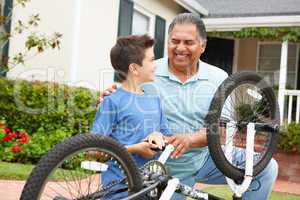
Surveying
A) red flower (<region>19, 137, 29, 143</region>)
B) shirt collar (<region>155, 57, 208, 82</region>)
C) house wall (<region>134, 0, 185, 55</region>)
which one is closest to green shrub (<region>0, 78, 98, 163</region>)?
red flower (<region>19, 137, 29, 143</region>)

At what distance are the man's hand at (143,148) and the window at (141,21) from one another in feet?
24.4

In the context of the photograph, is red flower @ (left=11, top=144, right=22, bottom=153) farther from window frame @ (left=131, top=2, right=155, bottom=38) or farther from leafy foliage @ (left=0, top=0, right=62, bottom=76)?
window frame @ (left=131, top=2, right=155, bottom=38)

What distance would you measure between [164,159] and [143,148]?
0.13m

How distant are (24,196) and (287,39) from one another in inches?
372

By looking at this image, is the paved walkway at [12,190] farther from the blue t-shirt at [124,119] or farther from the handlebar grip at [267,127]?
the handlebar grip at [267,127]

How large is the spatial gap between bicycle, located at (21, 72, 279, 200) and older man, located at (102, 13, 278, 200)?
8.3 inches

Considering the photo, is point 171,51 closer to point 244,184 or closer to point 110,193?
point 244,184

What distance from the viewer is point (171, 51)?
3152 millimetres

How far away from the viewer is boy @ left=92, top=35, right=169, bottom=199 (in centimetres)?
258

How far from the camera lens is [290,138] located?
9.04 m

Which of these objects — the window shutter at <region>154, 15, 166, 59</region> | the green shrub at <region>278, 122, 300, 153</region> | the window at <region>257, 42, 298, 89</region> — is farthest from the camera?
the window at <region>257, 42, 298, 89</region>

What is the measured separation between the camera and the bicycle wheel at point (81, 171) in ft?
6.33

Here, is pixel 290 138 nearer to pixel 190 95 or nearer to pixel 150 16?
pixel 150 16

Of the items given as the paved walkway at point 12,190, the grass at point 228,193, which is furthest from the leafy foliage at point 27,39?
the grass at point 228,193
